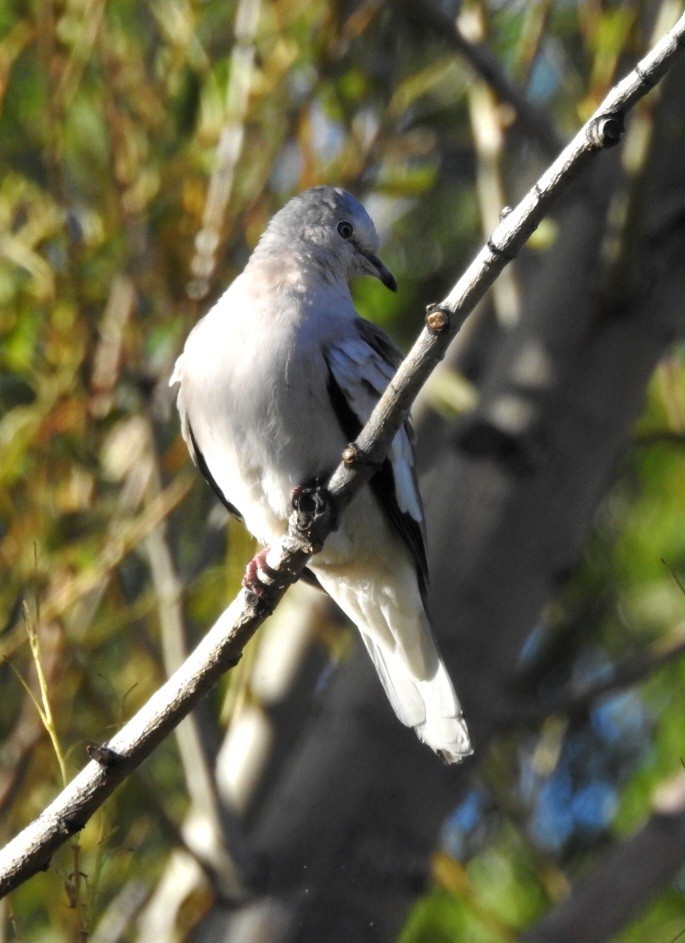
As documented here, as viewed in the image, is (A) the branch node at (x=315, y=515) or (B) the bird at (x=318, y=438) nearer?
(A) the branch node at (x=315, y=515)

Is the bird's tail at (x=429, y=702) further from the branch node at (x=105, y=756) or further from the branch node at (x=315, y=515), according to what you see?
the branch node at (x=105, y=756)

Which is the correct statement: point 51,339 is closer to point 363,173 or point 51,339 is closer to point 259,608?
point 363,173

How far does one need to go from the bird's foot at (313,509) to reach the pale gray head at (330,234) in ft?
5.14

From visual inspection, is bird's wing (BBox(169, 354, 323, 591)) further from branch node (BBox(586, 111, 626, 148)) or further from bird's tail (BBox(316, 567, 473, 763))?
branch node (BBox(586, 111, 626, 148))

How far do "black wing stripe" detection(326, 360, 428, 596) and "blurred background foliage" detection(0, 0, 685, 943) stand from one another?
58 centimetres

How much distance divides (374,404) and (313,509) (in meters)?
0.81

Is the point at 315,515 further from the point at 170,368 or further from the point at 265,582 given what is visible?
the point at 170,368

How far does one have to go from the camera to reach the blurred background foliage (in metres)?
3.91

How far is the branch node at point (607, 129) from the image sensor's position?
205 centimetres

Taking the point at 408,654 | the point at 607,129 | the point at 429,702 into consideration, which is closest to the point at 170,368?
the point at 408,654

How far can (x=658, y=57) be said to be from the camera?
2.04 m

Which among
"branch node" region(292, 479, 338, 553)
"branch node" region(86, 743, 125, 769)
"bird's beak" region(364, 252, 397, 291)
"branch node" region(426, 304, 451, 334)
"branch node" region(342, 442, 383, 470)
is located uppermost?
"bird's beak" region(364, 252, 397, 291)

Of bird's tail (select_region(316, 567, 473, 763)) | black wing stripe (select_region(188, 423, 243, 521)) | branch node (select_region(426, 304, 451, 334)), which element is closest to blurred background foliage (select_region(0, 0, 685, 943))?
black wing stripe (select_region(188, 423, 243, 521))

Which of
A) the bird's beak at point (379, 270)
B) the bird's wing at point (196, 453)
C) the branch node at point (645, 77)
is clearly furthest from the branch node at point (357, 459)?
the bird's beak at point (379, 270)
